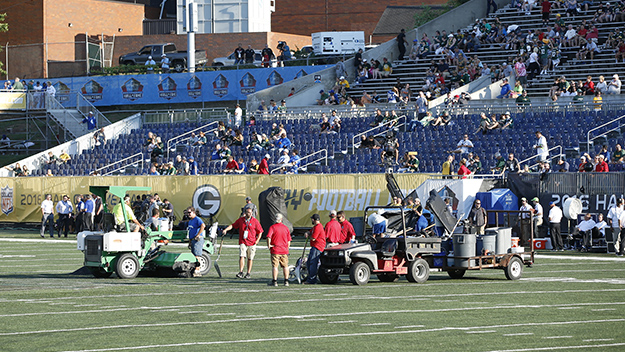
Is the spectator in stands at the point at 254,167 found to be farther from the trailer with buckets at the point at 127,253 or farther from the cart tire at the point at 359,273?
the cart tire at the point at 359,273

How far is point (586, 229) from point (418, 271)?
9.67m

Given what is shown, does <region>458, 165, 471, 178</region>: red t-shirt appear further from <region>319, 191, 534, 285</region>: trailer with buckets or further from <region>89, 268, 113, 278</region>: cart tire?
<region>89, 268, 113, 278</region>: cart tire

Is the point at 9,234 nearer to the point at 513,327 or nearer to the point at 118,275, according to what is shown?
the point at 118,275

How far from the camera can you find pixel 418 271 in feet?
58.0

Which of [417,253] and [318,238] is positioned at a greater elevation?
[318,238]

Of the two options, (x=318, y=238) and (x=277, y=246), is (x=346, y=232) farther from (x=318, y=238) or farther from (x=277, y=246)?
(x=277, y=246)

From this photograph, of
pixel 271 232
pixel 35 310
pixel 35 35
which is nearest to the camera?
pixel 35 310

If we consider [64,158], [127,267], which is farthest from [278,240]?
[64,158]

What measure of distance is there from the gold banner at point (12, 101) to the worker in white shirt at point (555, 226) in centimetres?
3164

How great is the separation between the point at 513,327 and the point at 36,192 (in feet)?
98.7

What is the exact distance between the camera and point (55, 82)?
50719mm

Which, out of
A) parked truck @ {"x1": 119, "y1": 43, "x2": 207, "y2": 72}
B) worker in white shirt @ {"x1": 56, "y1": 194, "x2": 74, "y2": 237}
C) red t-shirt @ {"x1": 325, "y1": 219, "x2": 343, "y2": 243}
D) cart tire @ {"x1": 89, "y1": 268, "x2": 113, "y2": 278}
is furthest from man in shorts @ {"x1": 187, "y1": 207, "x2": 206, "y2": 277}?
parked truck @ {"x1": 119, "y1": 43, "x2": 207, "y2": 72}

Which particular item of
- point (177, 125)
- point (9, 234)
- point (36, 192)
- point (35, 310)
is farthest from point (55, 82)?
point (35, 310)

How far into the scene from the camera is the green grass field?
423 inches
